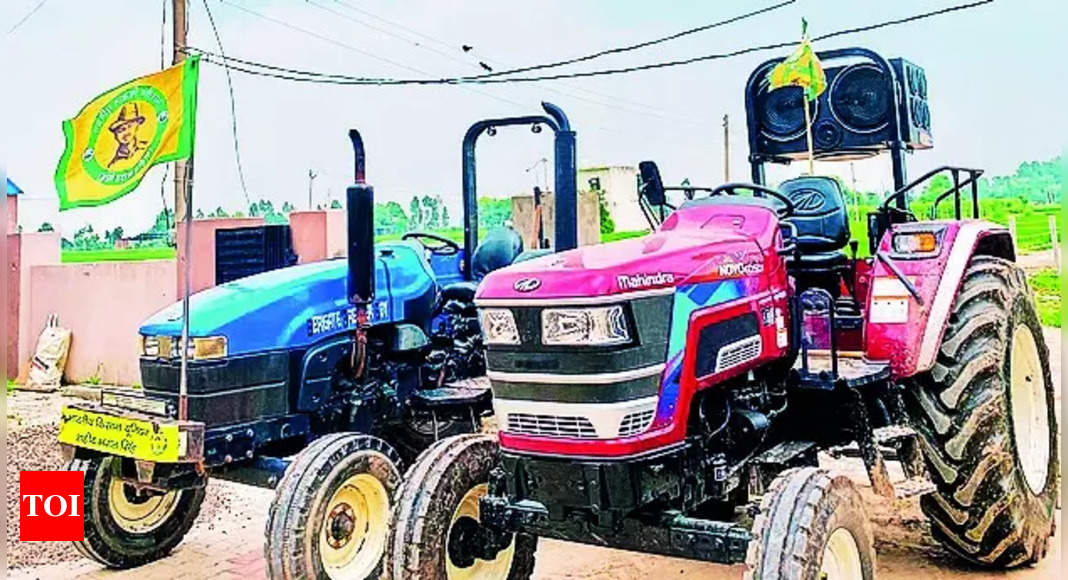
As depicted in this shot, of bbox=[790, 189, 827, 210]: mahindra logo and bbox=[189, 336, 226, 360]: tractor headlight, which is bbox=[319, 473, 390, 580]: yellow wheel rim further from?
bbox=[790, 189, 827, 210]: mahindra logo

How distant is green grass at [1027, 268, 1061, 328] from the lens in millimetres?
10974

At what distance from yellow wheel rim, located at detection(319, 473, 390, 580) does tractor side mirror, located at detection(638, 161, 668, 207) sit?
5.67 ft

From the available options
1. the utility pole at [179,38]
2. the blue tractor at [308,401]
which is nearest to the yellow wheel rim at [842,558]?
the blue tractor at [308,401]

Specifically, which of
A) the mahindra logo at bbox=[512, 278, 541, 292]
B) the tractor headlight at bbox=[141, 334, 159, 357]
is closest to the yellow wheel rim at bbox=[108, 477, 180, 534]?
the tractor headlight at bbox=[141, 334, 159, 357]

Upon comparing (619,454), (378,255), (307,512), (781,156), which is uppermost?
(781,156)

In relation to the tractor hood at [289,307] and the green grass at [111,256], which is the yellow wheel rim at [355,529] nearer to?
the tractor hood at [289,307]

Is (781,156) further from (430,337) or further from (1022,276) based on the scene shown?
(430,337)

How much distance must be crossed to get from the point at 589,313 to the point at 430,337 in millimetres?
2569

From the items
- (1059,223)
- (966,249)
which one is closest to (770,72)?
(966,249)

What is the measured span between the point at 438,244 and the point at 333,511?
232cm

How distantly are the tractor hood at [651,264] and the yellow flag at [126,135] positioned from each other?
2007 mm

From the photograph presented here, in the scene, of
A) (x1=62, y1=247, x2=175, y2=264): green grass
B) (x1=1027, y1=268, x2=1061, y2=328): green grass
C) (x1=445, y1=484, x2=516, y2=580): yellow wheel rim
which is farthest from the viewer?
(x1=62, y1=247, x2=175, y2=264): green grass

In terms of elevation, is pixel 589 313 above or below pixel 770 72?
below

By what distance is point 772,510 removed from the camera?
2898 millimetres
